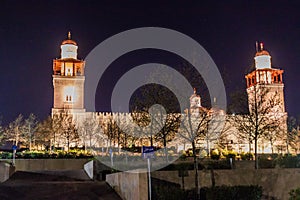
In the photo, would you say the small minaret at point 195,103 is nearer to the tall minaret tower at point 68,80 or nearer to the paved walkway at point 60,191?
the paved walkway at point 60,191

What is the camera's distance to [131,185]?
13102mm

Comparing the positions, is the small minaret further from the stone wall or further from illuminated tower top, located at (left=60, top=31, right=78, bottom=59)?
illuminated tower top, located at (left=60, top=31, right=78, bottom=59)

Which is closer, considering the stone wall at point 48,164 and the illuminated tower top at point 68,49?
the stone wall at point 48,164

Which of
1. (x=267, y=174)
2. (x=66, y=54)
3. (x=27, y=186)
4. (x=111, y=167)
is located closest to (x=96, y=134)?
(x=66, y=54)

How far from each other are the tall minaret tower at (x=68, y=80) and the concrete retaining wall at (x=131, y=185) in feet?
138

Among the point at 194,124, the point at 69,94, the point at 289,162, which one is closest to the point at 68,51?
the point at 69,94

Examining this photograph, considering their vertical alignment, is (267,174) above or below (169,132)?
below

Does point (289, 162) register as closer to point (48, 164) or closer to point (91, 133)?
point (48, 164)

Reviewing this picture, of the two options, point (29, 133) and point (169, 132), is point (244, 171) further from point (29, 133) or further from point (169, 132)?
point (29, 133)

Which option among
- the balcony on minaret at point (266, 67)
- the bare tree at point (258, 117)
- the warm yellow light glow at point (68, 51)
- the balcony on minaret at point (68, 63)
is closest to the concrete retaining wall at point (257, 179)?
the bare tree at point (258, 117)

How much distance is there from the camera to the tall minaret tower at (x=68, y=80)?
5747 centimetres

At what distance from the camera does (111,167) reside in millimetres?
20500

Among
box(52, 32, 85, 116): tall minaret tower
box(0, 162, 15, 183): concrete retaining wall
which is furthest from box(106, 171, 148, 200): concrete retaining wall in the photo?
box(52, 32, 85, 116): tall minaret tower

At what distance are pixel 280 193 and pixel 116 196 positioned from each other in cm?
704
